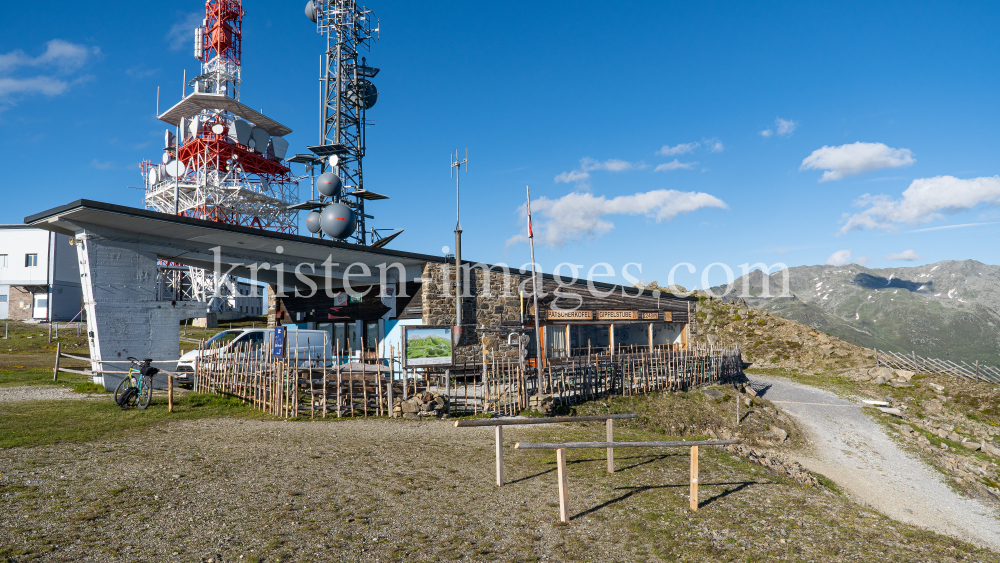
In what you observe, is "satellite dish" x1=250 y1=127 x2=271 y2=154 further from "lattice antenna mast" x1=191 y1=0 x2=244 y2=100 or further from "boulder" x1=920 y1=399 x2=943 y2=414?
"boulder" x1=920 y1=399 x2=943 y2=414

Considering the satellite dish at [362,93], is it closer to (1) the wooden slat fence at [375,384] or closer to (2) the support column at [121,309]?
(2) the support column at [121,309]

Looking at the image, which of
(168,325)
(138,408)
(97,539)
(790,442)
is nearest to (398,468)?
(97,539)

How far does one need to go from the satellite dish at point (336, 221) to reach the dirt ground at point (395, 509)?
10990 mm

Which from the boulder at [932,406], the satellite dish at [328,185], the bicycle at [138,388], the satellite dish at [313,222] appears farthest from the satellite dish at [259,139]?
the boulder at [932,406]

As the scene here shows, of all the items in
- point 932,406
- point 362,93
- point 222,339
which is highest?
point 362,93

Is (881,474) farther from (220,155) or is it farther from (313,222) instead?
(220,155)

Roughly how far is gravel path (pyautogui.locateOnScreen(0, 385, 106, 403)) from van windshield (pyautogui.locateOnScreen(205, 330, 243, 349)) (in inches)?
108

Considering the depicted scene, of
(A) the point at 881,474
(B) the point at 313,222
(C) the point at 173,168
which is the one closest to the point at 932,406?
(A) the point at 881,474

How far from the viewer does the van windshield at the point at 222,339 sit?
14.8 meters

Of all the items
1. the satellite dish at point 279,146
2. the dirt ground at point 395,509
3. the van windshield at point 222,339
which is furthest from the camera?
the satellite dish at point 279,146

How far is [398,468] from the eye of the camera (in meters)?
7.38

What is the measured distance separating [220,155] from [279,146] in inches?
170

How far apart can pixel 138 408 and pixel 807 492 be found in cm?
1299

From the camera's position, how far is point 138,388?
1165 cm
